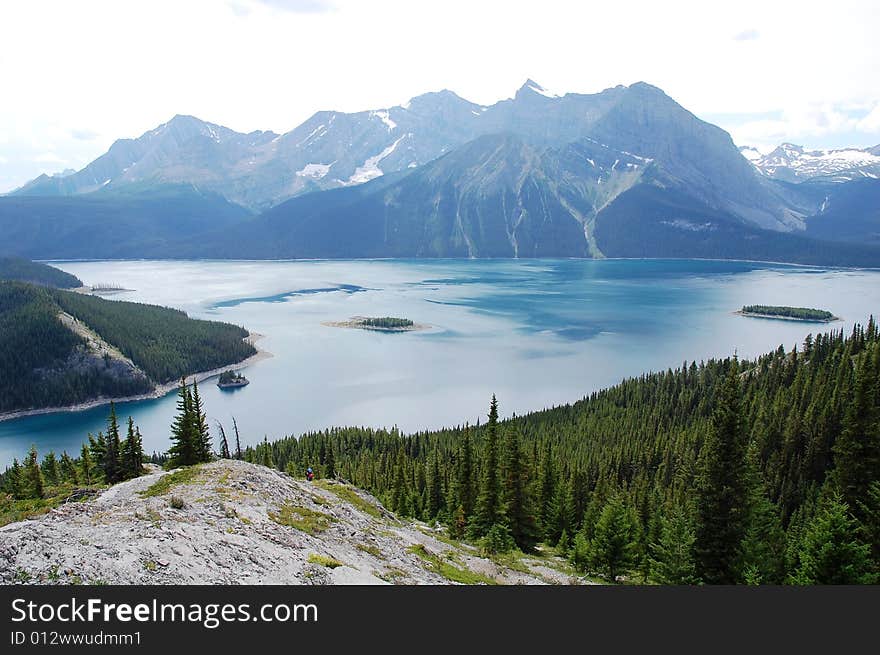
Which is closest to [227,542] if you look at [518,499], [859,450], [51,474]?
[518,499]

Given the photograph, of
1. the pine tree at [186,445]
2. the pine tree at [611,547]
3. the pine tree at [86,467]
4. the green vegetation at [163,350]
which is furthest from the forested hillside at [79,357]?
the pine tree at [611,547]

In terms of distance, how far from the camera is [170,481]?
32.4 m

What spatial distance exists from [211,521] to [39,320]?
200039 millimetres

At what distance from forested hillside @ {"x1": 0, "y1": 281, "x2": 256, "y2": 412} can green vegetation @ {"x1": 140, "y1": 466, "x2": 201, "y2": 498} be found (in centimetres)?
15166

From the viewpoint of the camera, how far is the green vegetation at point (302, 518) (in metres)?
27.9

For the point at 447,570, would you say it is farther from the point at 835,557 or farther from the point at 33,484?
the point at 33,484

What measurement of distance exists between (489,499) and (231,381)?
139m

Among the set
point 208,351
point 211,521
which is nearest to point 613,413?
point 211,521

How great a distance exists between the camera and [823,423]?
6256 cm

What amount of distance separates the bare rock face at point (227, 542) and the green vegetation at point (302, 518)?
0.29 feet

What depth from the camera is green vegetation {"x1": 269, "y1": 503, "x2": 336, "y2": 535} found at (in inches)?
1098

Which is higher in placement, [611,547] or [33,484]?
[33,484]

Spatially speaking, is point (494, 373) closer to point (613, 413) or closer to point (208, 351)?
point (613, 413)

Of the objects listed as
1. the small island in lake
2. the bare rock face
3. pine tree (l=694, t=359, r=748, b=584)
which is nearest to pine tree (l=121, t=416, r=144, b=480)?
the bare rock face
